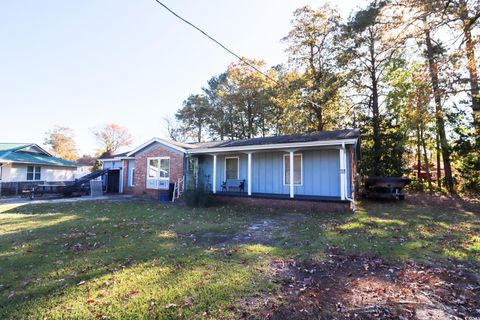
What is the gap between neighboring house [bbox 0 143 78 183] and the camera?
19.1m

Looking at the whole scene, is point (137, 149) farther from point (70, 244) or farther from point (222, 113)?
point (222, 113)

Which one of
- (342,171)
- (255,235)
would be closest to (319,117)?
(342,171)

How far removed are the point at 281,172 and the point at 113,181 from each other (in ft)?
48.5

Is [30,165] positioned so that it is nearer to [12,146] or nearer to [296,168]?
[12,146]

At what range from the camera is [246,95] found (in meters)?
28.8

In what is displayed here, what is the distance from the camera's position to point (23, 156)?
821 inches

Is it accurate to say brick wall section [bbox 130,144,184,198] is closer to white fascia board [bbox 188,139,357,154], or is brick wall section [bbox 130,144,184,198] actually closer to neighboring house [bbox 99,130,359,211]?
neighboring house [bbox 99,130,359,211]

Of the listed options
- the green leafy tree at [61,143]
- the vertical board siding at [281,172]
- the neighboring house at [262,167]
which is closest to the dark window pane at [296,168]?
the neighboring house at [262,167]

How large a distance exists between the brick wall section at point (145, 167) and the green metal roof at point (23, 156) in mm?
10451

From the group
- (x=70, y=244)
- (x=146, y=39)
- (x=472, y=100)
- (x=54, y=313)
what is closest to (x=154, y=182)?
(x=146, y=39)

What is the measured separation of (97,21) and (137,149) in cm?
847

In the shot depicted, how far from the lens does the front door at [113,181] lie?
20.2 m

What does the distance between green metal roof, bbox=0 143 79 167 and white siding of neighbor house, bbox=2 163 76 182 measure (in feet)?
1.89

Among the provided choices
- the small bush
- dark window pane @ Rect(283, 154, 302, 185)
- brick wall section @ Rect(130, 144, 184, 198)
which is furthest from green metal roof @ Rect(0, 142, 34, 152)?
dark window pane @ Rect(283, 154, 302, 185)
